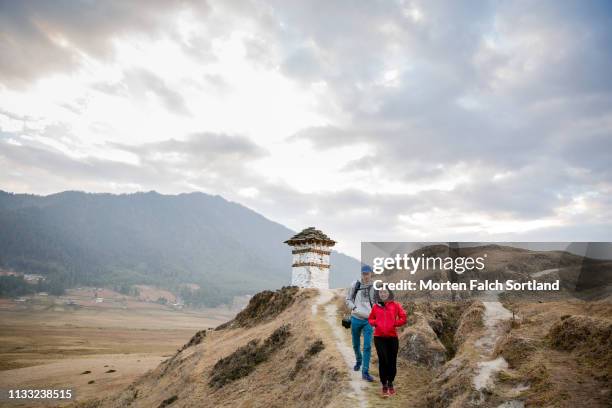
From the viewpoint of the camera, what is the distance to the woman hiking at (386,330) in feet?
35.3

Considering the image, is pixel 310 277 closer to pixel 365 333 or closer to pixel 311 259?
pixel 311 259

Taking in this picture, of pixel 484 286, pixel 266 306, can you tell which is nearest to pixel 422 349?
pixel 484 286

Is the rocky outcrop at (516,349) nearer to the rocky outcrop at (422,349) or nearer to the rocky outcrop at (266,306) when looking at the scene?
the rocky outcrop at (422,349)

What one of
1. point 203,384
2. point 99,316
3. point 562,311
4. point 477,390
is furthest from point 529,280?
point 99,316

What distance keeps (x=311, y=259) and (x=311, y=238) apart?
2.05 meters

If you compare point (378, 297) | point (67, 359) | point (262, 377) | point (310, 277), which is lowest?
point (67, 359)

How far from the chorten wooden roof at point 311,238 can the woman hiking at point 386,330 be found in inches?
1047

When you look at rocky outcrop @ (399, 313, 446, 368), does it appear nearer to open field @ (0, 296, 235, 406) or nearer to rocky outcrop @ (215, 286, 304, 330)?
rocky outcrop @ (215, 286, 304, 330)

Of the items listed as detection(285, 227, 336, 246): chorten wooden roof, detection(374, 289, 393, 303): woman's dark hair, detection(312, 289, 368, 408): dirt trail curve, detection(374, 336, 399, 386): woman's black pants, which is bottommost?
detection(312, 289, 368, 408): dirt trail curve

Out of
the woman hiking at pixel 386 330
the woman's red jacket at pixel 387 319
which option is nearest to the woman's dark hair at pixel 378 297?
the woman hiking at pixel 386 330

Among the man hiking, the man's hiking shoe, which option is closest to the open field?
the man's hiking shoe

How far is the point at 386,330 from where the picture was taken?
10.7 metres

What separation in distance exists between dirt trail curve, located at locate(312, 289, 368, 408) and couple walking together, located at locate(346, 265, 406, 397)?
0.85 metres

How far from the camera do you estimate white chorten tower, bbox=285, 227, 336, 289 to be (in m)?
37.4
